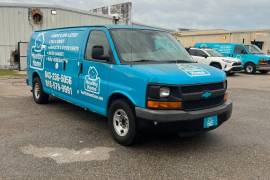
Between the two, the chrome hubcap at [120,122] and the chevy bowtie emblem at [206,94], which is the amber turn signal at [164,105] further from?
the chrome hubcap at [120,122]

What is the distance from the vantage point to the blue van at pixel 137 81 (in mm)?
4352

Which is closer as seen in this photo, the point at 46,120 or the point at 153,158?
the point at 153,158

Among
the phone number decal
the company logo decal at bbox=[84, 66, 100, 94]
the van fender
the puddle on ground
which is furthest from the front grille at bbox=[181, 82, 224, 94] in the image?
the phone number decal

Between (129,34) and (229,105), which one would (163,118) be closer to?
(229,105)

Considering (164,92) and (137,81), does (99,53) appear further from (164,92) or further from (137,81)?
(164,92)

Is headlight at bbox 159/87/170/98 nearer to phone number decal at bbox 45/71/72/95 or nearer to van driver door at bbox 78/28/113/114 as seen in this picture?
van driver door at bbox 78/28/113/114

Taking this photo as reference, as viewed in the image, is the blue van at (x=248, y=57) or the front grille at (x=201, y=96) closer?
the front grille at (x=201, y=96)

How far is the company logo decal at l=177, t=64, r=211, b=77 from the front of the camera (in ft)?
15.1

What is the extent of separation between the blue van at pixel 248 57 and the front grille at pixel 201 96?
56.2 feet

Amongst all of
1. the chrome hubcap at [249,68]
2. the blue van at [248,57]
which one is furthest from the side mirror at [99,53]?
the chrome hubcap at [249,68]

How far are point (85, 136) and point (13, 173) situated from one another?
5.68 feet

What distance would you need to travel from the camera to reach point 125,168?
13.4 feet

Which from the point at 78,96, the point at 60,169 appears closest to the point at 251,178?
the point at 60,169

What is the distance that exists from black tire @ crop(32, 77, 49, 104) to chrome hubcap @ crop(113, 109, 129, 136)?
363cm
